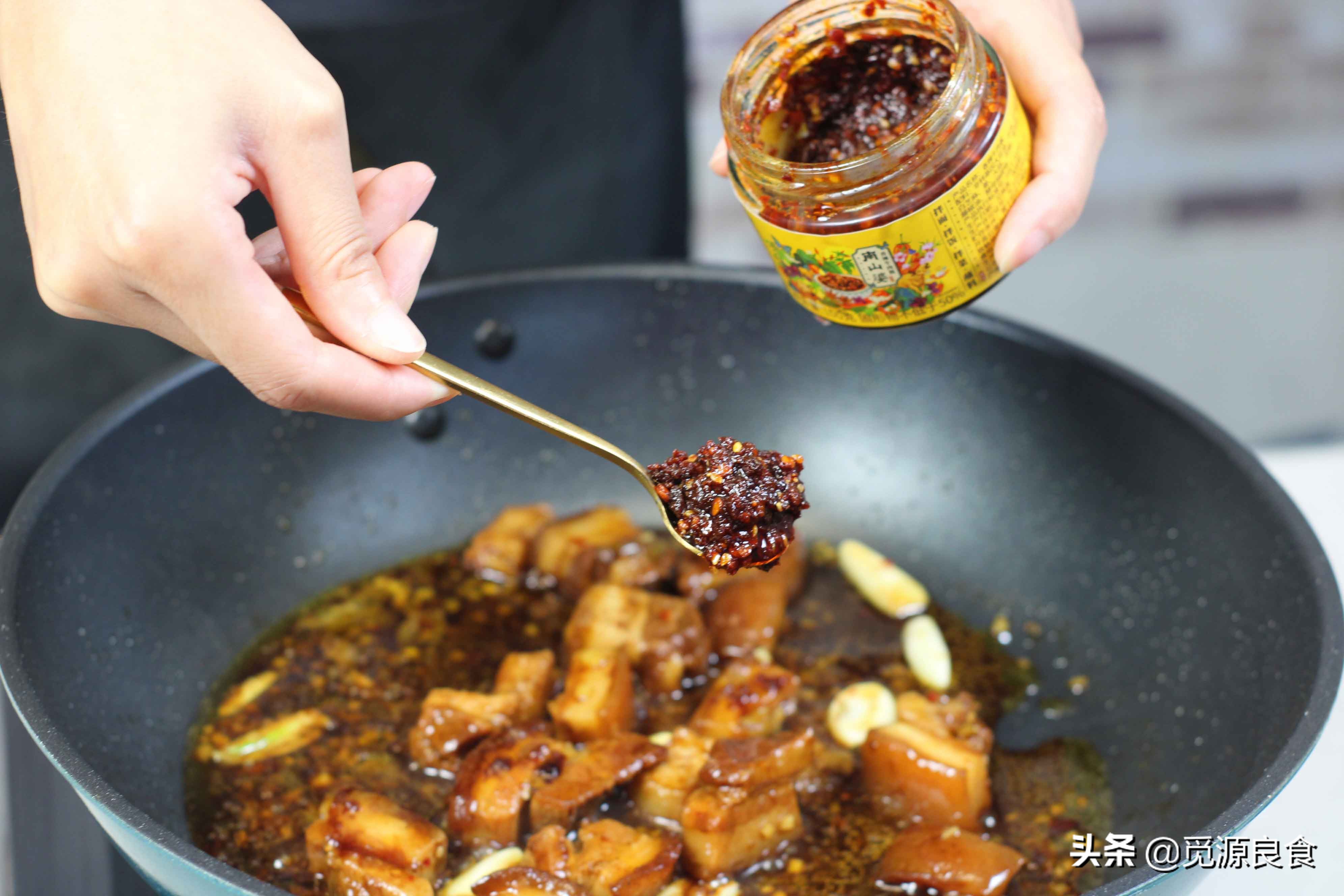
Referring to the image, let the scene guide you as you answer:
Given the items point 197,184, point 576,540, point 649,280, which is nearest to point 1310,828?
point 576,540

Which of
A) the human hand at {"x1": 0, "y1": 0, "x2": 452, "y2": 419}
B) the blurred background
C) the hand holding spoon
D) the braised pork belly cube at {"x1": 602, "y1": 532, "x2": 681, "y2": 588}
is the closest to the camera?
the human hand at {"x1": 0, "y1": 0, "x2": 452, "y2": 419}

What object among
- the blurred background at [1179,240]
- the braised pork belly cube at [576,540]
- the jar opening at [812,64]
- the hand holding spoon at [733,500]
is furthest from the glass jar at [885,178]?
the blurred background at [1179,240]

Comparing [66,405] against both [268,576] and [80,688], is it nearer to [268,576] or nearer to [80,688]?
[268,576]

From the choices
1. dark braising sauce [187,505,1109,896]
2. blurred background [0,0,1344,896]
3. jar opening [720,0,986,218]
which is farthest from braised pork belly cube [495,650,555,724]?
blurred background [0,0,1344,896]

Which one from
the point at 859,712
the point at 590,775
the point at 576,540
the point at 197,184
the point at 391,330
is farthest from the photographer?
the point at 576,540

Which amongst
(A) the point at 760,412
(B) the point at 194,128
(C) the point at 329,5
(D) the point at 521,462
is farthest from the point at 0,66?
(A) the point at 760,412

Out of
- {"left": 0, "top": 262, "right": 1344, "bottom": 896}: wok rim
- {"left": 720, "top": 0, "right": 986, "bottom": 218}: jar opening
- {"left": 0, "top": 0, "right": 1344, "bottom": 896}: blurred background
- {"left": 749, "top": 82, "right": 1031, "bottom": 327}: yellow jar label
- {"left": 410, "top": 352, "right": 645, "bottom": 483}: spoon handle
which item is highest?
{"left": 720, "top": 0, "right": 986, "bottom": 218}: jar opening

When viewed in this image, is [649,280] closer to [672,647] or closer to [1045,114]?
[672,647]

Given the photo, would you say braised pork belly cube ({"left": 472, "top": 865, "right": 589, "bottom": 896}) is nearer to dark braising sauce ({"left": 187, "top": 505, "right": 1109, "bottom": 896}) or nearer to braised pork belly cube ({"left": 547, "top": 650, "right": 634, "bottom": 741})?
dark braising sauce ({"left": 187, "top": 505, "right": 1109, "bottom": 896})

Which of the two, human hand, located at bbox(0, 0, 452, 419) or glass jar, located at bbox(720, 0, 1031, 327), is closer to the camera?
human hand, located at bbox(0, 0, 452, 419)
